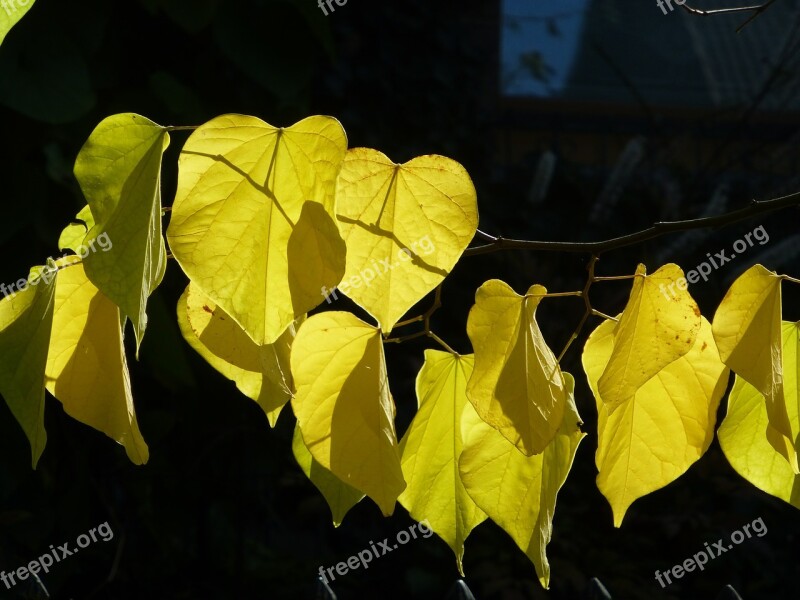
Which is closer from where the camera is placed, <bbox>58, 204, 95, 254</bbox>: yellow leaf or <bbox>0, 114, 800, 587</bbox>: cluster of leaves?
<bbox>0, 114, 800, 587</bbox>: cluster of leaves

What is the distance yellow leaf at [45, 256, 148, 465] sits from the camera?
0.29m

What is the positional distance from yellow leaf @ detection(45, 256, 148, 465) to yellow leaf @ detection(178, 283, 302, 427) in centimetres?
3

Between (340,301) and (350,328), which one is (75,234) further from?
(340,301)

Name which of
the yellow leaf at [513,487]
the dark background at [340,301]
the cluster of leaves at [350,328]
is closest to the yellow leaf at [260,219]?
the cluster of leaves at [350,328]

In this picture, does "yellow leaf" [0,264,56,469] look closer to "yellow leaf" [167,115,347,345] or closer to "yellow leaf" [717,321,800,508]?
"yellow leaf" [167,115,347,345]

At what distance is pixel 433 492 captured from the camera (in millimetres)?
378

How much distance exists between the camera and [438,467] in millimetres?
380

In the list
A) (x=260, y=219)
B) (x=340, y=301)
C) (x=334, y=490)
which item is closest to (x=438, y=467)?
(x=334, y=490)

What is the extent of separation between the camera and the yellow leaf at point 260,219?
258 millimetres

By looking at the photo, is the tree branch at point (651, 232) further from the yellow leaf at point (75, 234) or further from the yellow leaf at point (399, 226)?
the yellow leaf at point (75, 234)

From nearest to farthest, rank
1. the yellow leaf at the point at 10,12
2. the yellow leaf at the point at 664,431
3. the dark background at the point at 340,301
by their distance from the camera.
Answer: the yellow leaf at the point at 10,12 < the yellow leaf at the point at 664,431 < the dark background at the point at 340,301

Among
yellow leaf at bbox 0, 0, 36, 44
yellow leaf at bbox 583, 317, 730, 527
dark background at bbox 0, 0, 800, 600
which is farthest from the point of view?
dark background at bbox 0, 0, 800, 600

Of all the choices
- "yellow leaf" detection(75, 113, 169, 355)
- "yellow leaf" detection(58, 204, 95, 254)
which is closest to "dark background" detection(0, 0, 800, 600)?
"yellow leaf" detection(58, 204, 95, 254)

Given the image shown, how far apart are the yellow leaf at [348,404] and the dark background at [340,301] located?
100cm
